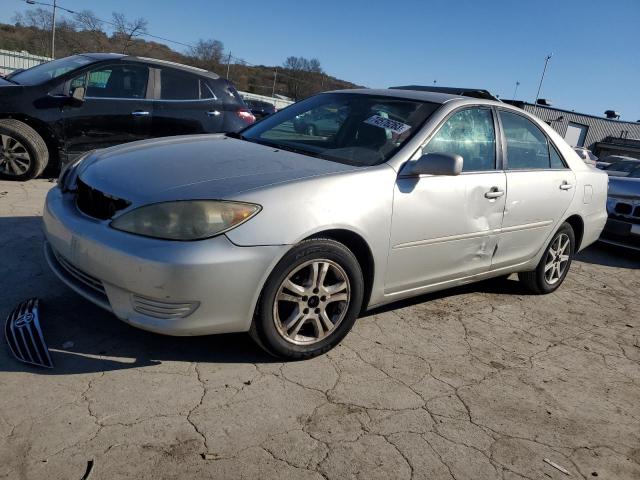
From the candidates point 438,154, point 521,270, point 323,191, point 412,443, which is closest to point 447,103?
point 438,154

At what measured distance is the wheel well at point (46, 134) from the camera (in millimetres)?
5915

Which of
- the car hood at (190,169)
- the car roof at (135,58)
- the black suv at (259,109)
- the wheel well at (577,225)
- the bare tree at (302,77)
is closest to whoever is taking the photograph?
the car hood at (190,169)

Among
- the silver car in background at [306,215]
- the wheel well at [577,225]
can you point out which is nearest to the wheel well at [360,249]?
the silver car in background at [306,215]

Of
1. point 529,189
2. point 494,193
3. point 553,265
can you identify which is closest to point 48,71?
point 494,193

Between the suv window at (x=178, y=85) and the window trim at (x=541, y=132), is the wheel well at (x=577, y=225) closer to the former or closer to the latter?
the window trim at (x=541, y=132)

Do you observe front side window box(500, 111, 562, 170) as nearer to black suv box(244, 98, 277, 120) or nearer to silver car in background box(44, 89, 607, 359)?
silver car in background box(44, 89, 607, 359)

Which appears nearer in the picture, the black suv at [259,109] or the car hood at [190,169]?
the car hood at [190,169]

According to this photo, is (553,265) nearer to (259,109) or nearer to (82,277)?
(82,277)

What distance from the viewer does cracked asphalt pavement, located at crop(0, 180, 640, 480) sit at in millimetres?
2156

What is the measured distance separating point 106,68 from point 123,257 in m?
4.71

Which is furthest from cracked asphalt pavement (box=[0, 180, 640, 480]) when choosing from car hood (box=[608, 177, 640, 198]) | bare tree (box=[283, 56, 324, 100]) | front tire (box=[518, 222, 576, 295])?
bare tree (box=[283, 56, 324, 100])

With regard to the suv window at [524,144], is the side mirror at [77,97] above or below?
below

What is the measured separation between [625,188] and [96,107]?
6687 millimetres

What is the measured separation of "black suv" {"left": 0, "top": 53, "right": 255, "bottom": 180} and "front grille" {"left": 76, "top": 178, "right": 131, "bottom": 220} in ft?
11.6
